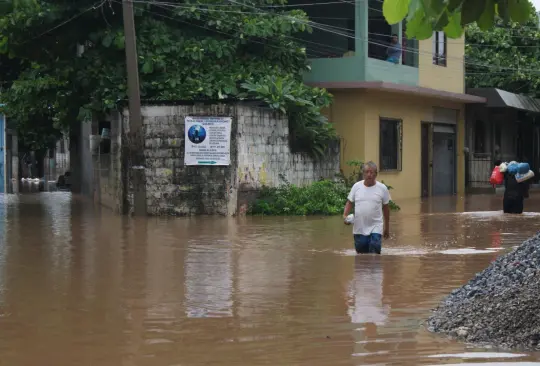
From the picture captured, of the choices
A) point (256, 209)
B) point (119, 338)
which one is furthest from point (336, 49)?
point (119, 338)

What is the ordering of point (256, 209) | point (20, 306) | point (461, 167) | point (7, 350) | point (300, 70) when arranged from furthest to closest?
point (461, 167)
point (300, 70)
point (256, 209)
point (20, 306)
point (7, 350)

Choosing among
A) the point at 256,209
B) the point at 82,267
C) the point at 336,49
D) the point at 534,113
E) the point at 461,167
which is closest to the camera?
the point at 82,267

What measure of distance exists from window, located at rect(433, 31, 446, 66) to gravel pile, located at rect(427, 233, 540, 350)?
20.7 meters

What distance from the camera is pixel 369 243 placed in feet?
39.3

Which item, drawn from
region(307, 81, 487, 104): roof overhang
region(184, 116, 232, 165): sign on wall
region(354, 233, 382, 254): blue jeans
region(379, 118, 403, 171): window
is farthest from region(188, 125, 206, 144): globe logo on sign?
region(354, 233, 382, 254): blue jeans

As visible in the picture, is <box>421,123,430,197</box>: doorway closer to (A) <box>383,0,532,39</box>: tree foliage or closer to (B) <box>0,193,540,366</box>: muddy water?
(B) <box>0,193,540,366</box>: muddy water

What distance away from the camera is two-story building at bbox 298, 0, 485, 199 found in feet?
79.8

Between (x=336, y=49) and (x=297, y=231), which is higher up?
(x=336, y=49)

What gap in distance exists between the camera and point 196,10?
21.5 meters

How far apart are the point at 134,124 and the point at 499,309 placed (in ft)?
44.0

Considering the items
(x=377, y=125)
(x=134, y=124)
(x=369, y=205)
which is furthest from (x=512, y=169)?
(x=369, y=205)

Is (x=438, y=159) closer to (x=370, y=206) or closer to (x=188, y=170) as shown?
(x=188, y=170)

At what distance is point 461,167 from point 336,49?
24.5ft

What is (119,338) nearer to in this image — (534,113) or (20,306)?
(20,306)
